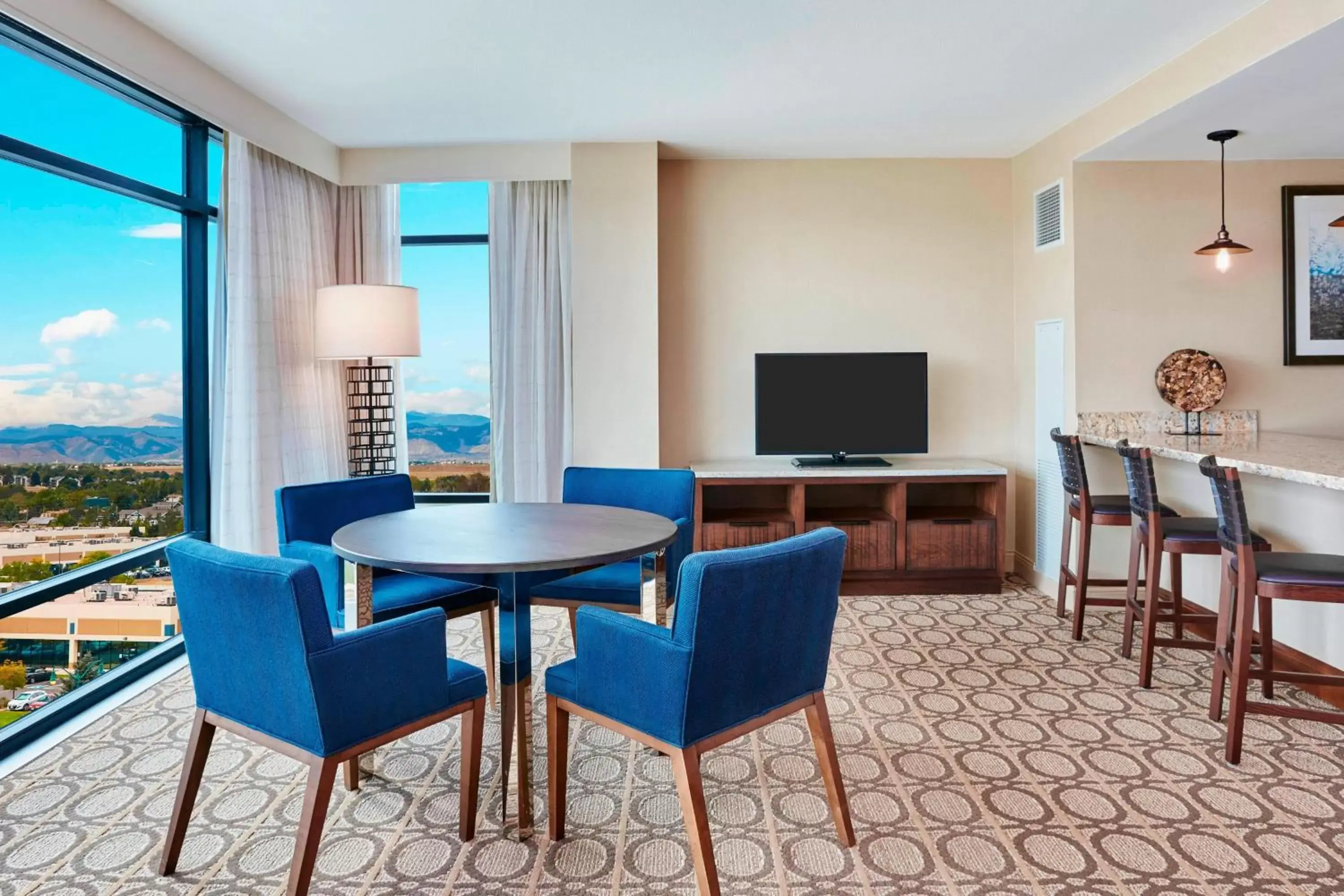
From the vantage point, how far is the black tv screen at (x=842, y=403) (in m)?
4.91

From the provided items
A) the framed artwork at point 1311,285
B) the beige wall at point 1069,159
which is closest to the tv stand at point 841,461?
the beige wall at point 1069,159

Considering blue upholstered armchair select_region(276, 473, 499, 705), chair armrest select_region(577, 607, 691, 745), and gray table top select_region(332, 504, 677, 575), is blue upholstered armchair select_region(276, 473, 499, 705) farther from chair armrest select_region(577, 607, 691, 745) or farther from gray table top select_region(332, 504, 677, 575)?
chair armrest select_region(577, 607, 691, 745)

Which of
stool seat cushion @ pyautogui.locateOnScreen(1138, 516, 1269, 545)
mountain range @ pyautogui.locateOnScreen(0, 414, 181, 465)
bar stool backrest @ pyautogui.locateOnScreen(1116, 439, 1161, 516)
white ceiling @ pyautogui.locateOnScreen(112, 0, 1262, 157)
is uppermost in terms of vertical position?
white ceiling @ pyautogui.locateOnScreen(112, 0, 1262, 157)

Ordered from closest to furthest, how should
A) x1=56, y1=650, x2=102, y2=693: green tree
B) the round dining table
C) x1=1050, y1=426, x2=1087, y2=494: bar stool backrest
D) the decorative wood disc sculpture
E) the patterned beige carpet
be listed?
1. the patterned beige carpet
2. the round dining table
3. x1=56, y1=650, x2=102, y2=693: green tree
4. x1=1050, y1=426, x2=1087, y2=494: bar stool backrest
5. the decorative wood disc sculpture

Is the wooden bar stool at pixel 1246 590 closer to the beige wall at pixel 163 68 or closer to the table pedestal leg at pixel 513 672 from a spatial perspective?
the table pedestal leg at pixel 513 672

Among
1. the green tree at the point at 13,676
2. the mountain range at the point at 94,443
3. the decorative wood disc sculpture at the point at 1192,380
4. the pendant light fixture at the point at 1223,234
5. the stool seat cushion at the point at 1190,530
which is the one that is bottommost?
the green tree at the point at 13,676

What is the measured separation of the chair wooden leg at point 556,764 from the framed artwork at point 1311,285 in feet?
13.7

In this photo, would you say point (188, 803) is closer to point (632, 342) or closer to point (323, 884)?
point (323, 884)

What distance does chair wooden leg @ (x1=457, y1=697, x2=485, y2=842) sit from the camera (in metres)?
2.16

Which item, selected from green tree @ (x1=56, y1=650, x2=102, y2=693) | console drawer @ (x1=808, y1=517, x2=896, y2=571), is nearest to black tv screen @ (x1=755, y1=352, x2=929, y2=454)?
console drawer @ (x1=808, y1=517, x2=896, y2=571)

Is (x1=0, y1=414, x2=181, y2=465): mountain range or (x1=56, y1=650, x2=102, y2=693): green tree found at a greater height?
(x1=0, y1=414, x2=181, y2=465): mountain range

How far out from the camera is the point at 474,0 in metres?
2.91

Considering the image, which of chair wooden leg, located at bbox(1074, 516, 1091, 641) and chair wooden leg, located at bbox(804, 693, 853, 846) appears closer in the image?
chair wooden leg, located at bbox(804, 693, 853, 846)

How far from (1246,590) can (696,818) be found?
6.30 ft
